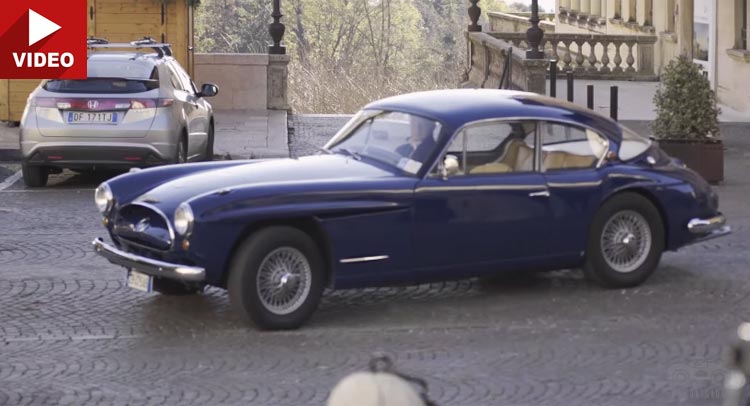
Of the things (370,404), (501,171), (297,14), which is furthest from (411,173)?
(297,14)

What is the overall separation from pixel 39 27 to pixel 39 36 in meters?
0.20

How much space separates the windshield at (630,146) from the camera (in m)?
10.4

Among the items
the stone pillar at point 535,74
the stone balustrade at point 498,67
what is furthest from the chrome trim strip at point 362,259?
the stone pillar at point 535,74

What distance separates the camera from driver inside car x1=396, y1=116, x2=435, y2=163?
31.6ft

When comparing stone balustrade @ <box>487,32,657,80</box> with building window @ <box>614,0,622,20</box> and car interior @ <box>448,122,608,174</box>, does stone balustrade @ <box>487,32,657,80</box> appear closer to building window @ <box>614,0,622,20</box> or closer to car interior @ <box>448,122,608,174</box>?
building window @ <box>614,0,622,20</box>

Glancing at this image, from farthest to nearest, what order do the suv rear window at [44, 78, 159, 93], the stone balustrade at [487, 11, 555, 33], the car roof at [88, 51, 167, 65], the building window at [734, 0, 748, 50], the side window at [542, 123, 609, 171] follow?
the stone balustrade at [487, 11, 555, 33] → the building window at [734, 0, 748, 50] → the car roof at [88, 51, 167, 65] → the suv rear window at [44, 78, 159, 93] → the side window at [542, 123, 609, 171]

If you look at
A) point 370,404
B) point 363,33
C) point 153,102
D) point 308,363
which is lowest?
point 308,363

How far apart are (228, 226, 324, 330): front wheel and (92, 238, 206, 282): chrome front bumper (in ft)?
0.76

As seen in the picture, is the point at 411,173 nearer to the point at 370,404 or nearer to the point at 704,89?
the point at 370,404

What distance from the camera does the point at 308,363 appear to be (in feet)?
27.1

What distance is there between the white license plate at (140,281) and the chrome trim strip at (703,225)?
372 centimetres

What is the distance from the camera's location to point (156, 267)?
29.2ft

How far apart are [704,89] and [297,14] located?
160 ft

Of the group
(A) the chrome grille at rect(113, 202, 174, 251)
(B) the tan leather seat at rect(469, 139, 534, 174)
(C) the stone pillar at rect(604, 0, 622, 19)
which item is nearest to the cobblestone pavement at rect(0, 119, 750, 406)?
(A) the chrome grille at rect(113, 202, 174, 251)
